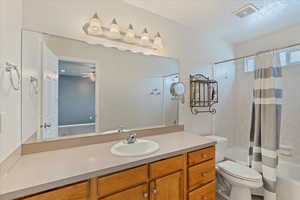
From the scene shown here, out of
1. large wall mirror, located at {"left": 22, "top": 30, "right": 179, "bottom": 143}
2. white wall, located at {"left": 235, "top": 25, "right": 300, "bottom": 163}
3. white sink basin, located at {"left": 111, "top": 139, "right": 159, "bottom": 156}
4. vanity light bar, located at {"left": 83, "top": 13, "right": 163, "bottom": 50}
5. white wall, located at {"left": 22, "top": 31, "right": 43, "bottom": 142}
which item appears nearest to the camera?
white wall, located at {"left": 22, "top": 31, "right": 43, "bottom": 142}

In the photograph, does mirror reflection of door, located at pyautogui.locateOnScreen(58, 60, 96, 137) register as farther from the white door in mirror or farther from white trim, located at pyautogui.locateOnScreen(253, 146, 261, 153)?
white trim, located at pyautogui.locateOnScreen(253, 146, 261, 153)

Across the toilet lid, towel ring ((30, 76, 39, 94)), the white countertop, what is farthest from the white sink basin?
the toilet lid

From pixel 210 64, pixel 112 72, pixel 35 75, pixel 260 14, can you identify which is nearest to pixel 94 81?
pixel 112 72

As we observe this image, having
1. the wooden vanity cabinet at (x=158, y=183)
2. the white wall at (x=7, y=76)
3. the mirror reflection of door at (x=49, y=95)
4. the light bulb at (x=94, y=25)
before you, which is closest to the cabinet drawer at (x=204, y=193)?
the wooden vanity cabinet at (x=158, y=183)

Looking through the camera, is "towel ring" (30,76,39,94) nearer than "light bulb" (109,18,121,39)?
Yes

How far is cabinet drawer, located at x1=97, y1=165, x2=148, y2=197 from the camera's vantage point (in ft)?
3.34

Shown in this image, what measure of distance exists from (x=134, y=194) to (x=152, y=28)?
1718 mm

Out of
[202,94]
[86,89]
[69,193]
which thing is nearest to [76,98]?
[86,89]

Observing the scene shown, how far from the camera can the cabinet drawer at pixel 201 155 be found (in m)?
1.49

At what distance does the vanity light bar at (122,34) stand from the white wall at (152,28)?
70 mm

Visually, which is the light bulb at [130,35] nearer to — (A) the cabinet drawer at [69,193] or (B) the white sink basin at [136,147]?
(B) the white sink basin at [136,147]

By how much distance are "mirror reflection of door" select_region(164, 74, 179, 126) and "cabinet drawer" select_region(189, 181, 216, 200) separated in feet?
2.60

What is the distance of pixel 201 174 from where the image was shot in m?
1.57

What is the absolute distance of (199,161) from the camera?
61.0 inches
